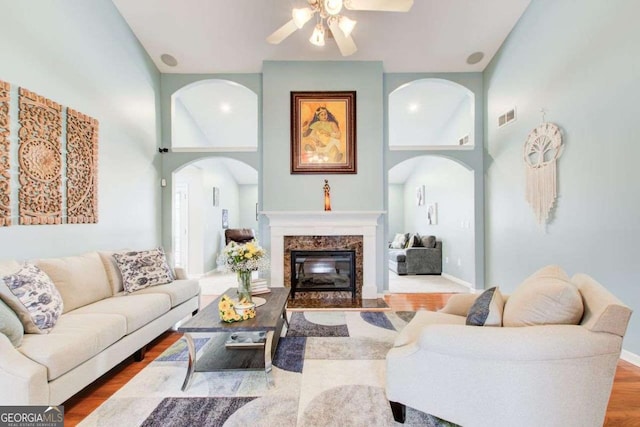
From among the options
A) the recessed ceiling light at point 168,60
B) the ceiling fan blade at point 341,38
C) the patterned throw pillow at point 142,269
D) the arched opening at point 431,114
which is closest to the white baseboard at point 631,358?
the arched opening at point 431,114

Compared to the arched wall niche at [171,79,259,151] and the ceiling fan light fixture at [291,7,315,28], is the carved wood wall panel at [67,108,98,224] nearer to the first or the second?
the arched wall niche at [171,79,259,151]

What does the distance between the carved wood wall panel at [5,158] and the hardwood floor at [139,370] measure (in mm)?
1517

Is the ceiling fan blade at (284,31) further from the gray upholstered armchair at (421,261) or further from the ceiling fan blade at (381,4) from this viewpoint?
the gray upholstered armchair at (421,261)

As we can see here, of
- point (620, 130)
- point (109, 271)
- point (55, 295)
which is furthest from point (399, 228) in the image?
point (55, 295)

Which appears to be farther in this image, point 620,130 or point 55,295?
point 620,130

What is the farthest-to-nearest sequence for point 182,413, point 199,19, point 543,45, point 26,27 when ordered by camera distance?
1. point 199,19
2. point 543,45
3. point 26,27
4. point 182,413

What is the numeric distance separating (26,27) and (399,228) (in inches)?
332

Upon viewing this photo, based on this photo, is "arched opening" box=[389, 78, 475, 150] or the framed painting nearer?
the framed painting

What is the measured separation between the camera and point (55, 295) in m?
2.34

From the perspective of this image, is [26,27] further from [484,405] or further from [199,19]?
[484,405]

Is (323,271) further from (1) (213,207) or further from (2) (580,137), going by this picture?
(1) (213,207)

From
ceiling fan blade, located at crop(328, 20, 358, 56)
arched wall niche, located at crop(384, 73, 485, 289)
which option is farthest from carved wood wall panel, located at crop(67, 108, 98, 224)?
arched wall niche, located at crop(384, 73, 485, 289)

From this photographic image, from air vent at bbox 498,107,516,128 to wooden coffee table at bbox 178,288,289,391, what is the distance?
3.92m

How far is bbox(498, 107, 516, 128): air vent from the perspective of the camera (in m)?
4.29
